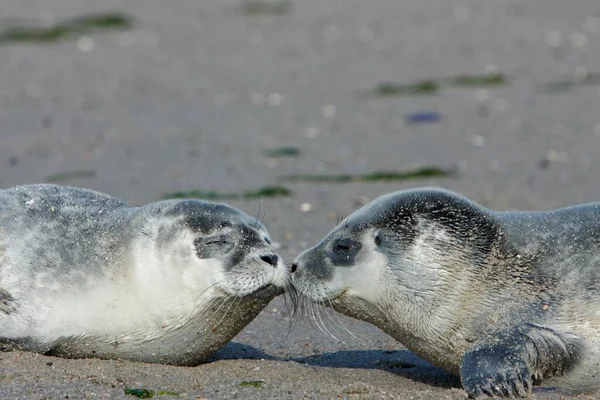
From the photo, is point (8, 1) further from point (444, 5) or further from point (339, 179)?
point (339, 179)

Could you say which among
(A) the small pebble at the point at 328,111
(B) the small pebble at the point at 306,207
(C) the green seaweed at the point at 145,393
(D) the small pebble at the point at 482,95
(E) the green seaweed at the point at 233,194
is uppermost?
(C) the green seaweed at the point at 145,393

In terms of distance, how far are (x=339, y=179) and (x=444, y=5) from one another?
8.19 meters

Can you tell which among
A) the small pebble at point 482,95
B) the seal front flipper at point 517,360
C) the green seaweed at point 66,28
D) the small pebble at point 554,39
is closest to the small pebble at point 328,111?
the small pebble at point 482,95

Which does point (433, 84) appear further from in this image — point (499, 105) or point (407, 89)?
point (499, 105)

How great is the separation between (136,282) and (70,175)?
15.0ft

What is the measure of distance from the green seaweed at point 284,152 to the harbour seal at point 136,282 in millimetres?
4787

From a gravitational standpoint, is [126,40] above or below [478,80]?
above

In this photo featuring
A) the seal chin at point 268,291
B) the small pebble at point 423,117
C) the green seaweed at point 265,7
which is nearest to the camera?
the seal chin at point 268,291

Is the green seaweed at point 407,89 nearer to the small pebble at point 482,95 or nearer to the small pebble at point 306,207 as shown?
the small pebble at point 482,95

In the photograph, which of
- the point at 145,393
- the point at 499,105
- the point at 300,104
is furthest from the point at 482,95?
the point at 145,393

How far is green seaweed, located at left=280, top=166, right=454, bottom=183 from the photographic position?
969 centimetres

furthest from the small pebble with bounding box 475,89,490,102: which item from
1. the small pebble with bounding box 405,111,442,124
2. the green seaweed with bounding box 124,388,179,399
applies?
the green seaweed with bounding box 124,388,179,399

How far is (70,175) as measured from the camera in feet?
32.6

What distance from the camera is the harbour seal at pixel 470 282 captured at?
5227 mm
